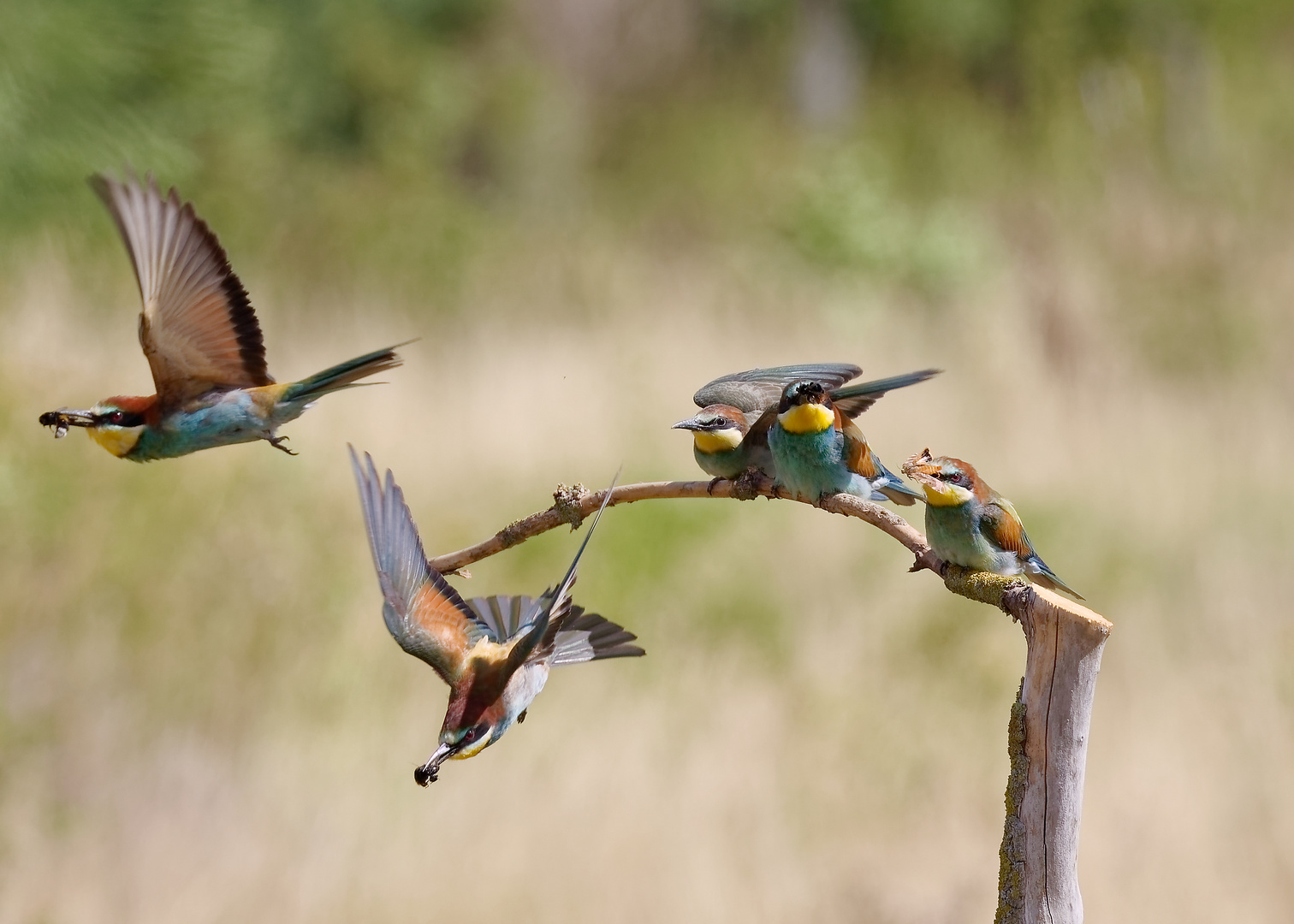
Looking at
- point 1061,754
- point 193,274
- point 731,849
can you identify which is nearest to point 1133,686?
point 731,849

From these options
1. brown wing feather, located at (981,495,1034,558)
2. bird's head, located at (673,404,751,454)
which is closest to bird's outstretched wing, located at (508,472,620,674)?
brown wing feather, located at (981,495,1034,558)

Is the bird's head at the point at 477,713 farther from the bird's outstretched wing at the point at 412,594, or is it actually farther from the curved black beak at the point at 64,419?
the curved black beak at the point at 64,419

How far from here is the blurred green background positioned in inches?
180

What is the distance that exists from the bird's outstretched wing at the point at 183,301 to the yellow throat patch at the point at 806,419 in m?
0.83

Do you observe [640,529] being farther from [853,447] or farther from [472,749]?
[472,749]

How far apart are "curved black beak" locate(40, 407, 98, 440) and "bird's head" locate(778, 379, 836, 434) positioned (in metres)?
1.06

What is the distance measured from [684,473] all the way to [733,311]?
2.38 m

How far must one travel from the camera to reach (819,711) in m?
5.23

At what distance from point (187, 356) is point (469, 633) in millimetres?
658

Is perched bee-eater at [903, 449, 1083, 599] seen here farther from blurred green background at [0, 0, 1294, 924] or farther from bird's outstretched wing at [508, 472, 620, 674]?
blurred green background at [0, 0, 1294, 924]

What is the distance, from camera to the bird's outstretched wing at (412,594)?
1.69 metres

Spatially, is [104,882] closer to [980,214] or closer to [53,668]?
[53,668]

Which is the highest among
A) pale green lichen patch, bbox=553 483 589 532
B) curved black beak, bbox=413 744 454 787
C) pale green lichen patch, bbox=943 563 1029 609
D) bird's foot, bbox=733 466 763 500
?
bird's foot, bbox=733 466 763 500

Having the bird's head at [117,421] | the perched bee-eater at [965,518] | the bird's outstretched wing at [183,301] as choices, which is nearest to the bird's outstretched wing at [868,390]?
the perched bee-eater at [965,518]
